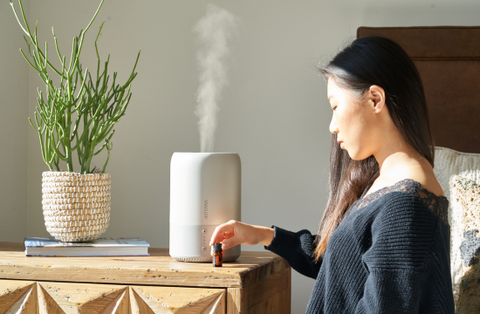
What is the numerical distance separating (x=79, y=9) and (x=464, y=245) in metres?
1.50

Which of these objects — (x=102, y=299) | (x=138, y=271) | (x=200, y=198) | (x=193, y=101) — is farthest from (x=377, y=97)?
(x=193, y=101)

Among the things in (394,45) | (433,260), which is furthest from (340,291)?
(394,45)

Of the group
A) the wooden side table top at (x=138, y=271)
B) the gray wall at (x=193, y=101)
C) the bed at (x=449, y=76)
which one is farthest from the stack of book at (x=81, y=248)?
the bed at (x=449, y=76)

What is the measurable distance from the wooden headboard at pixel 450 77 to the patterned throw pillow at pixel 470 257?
313mm

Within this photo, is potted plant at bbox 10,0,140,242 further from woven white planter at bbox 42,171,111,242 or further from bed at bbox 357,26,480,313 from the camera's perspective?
bed at bbox 357,26,480,313

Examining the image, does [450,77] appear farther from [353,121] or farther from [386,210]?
[386,210]

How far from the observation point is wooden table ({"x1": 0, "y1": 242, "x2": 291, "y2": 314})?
0.99 metres

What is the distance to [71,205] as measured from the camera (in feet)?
4.06

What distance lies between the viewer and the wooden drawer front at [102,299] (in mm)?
996

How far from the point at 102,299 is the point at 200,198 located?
1.03ft

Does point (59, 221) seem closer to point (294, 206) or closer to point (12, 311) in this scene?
point (12, 311)

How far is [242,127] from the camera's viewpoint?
5.28ft

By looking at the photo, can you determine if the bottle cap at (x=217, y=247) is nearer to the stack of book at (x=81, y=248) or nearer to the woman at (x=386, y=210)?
the woman at (x=386, y=210)

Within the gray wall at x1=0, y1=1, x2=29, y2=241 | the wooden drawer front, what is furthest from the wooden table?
the gray wall at x1=0, y1=1, x2=29, y2=241
